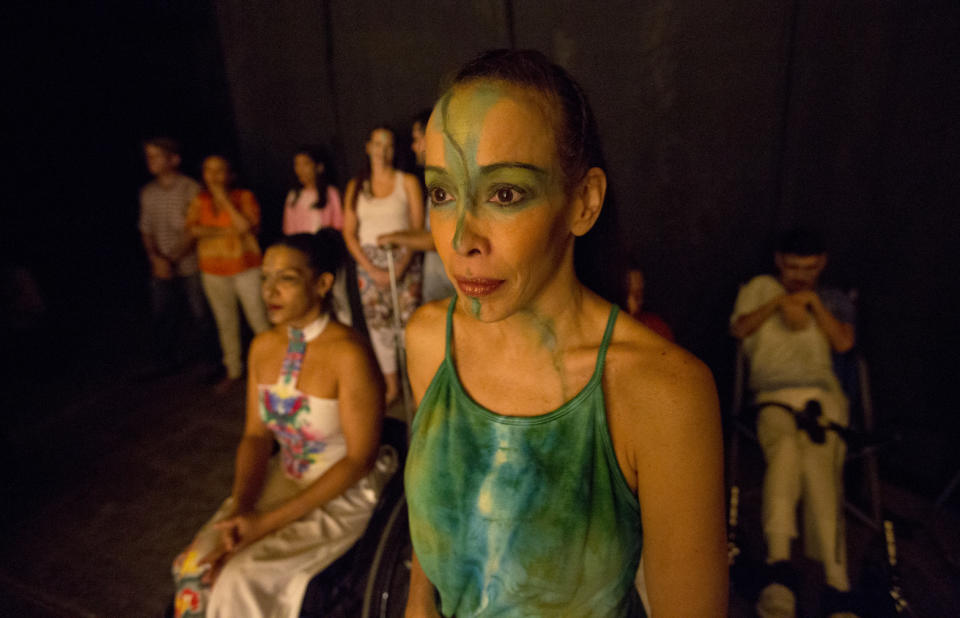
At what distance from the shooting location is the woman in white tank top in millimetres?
3736

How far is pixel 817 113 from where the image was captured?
3207mm

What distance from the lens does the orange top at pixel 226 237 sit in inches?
169

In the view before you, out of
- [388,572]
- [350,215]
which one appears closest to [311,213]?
[350,215]

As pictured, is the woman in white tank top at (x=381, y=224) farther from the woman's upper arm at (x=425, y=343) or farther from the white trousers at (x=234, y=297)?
the woman's upper arm at (x=425, y=343)

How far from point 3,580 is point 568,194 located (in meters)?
3.73

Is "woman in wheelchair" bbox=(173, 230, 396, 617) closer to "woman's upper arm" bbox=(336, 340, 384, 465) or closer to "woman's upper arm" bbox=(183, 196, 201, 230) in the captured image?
"woman's upper arm" bbox=(336, 340, 384, 465)

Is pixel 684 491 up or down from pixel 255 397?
up

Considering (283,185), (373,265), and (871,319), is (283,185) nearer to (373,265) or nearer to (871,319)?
(373,265)

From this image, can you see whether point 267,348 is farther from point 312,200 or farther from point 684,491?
point 312,200

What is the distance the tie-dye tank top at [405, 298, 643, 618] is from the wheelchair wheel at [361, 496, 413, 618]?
532 mm

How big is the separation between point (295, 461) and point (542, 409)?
1425mm

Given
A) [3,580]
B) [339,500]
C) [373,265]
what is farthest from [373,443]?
[3,580]

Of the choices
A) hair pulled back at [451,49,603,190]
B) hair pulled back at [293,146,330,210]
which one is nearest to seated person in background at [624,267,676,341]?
hair pulled back at [451,49,603,190]

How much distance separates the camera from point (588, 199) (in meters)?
0.99
